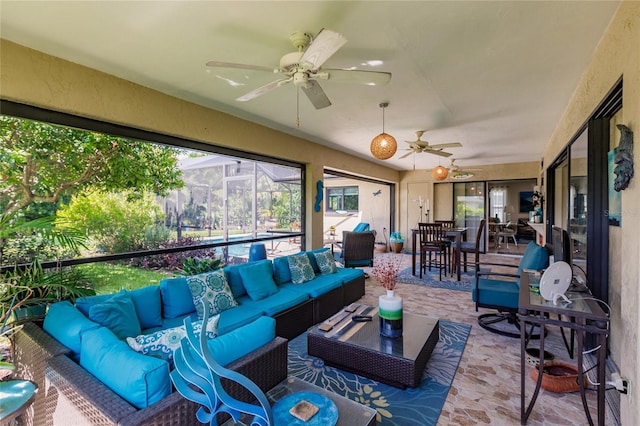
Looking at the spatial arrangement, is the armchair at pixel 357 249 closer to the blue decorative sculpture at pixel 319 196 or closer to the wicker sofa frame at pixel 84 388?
the blue decorative sculpture at pixel 319 196

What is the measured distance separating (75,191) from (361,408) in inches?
119

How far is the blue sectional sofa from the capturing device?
4.10ft

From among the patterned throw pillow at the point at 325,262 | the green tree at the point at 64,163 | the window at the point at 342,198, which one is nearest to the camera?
the green tree at the point at 64,163

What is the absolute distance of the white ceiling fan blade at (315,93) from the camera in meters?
2.24

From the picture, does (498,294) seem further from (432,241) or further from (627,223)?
(432,241)

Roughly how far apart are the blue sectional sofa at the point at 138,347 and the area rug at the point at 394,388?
19.6 inches

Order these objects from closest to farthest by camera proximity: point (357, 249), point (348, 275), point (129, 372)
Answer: point (129, 372), point (348, 275), point (357, 249)

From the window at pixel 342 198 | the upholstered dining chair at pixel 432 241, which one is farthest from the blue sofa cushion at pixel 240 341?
the window at pixel 342 198

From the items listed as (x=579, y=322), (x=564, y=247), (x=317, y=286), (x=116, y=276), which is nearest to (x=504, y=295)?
(x=564, y=247)

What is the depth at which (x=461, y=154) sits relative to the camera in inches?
261

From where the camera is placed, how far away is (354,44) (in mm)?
2199

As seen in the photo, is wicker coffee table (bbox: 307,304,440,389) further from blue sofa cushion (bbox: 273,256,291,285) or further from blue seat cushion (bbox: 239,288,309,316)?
blue sofa cushion (bbox: 273,256,291,285)

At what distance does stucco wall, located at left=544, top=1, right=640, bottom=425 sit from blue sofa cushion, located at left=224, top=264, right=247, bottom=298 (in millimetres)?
3053

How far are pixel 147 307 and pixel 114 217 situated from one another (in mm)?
1101
